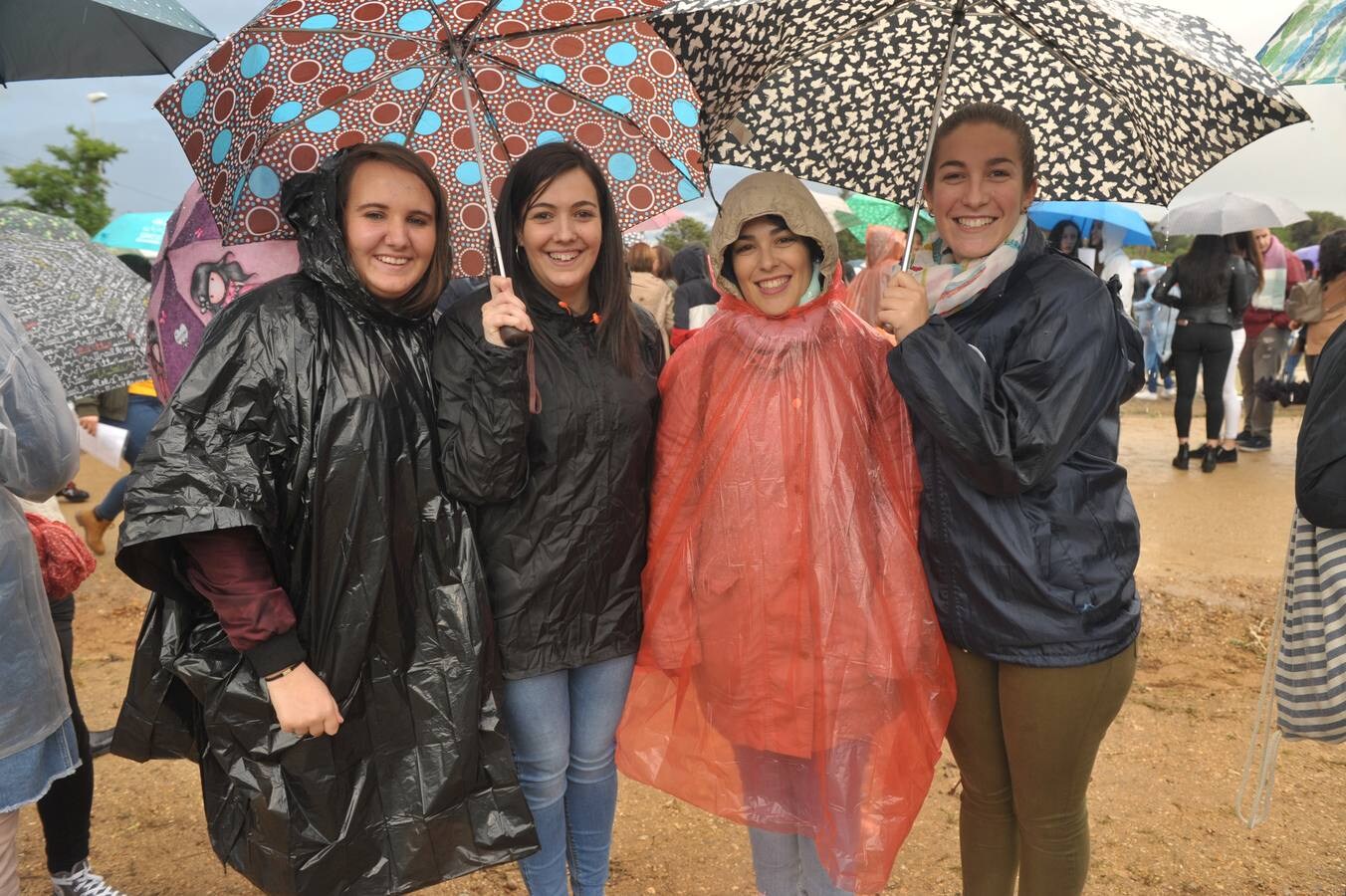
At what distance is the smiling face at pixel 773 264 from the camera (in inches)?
83.5

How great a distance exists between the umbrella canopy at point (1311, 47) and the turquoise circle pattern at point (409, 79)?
1.96 metres

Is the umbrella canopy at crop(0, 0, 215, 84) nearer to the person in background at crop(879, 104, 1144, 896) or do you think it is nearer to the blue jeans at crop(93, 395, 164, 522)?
the person in background at crop(879, 104, 1144, 896)

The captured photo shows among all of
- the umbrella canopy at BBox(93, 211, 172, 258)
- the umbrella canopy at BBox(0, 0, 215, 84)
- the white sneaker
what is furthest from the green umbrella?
the umbrella canopy at BBox(93, 211, 172, 258)

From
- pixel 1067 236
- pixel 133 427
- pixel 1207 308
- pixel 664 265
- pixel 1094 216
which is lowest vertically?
pixel 133 427

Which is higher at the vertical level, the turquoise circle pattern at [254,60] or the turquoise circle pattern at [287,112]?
the turquoise circle pattern at [254,60]

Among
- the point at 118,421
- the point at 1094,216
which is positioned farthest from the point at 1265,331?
the point at 118,421

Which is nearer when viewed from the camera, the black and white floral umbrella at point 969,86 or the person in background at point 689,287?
the black and white floral umbrella at point 969,86

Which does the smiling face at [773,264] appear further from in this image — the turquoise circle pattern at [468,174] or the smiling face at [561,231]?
the turquoise circle pattern at [468,174]

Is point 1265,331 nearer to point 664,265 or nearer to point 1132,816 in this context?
point 664,265

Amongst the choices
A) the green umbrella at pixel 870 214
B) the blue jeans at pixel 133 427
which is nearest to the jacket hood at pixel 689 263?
the green umbrella at pixel 870 214

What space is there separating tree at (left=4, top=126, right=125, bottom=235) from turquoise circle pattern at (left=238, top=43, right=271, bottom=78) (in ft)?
86.7

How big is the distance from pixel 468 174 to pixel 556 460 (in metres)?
0.96

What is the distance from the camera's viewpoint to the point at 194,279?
2.80 m

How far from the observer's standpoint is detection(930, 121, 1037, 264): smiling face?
204cm
